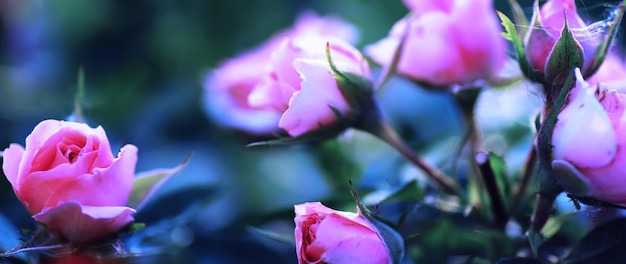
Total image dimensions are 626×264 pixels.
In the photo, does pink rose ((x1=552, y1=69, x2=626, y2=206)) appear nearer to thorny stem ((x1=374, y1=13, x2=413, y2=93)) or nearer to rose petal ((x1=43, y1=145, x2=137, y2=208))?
thorny stem ((x1=374, y1=13, x2=413, y2=93))

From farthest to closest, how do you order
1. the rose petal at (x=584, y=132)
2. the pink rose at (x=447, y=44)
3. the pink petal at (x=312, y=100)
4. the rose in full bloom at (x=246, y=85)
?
the rose in full bloom at (x=246, y=85), the pink rose at (x=447, y=44), the pink petal at (x=312, y=100), the rose petal at (x=584, y=132)

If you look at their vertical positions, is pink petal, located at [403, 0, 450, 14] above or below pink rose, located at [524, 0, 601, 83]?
above

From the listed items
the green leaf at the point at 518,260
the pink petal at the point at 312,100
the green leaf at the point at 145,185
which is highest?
the pink petal at the point at 312,100

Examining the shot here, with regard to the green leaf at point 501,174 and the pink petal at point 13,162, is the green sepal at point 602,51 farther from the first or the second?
the pink petal at point 13,162

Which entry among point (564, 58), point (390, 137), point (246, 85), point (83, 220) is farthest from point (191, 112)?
point (564, 58)

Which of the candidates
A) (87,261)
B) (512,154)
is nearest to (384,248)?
(87,261)

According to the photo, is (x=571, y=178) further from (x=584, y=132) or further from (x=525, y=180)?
(x=525, y=180)

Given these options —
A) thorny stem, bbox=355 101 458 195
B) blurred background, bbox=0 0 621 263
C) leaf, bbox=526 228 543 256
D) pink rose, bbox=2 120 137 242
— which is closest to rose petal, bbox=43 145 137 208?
pink rose, bbox=2 120 137 242

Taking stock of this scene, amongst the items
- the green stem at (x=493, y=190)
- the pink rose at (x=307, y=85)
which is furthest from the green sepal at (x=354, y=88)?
Result: the green stem at (x=493, y=190)
